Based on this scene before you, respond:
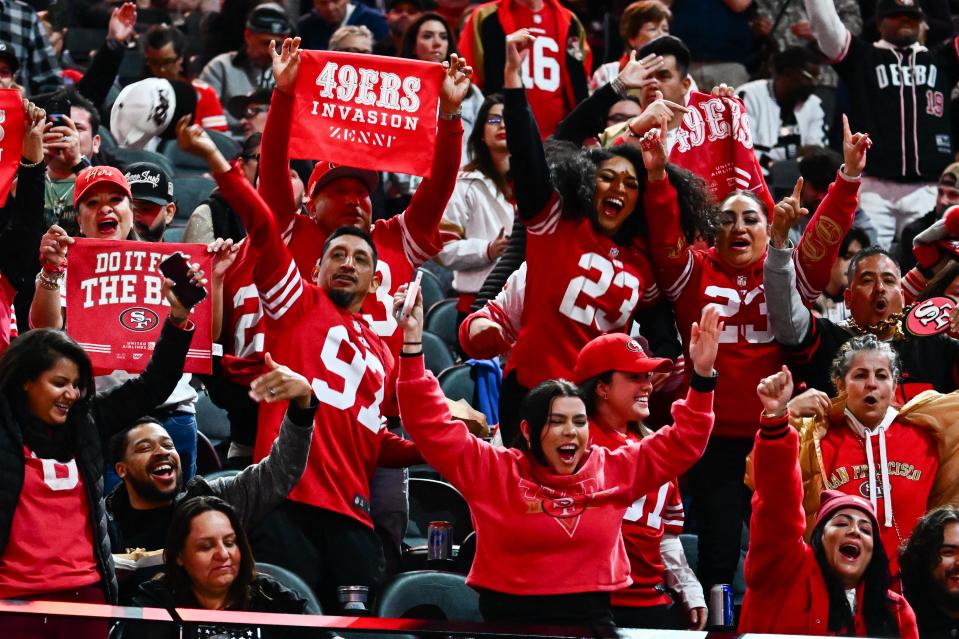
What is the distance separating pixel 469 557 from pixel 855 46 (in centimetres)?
536

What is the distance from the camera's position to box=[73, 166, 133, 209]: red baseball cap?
6.38 meters

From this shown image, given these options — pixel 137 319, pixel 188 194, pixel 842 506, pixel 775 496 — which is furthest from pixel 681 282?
pixel 188 194

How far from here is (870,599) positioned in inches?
206

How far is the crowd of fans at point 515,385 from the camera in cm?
502

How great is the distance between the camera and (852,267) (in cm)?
705

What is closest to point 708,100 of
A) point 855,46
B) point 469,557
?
point 469,557

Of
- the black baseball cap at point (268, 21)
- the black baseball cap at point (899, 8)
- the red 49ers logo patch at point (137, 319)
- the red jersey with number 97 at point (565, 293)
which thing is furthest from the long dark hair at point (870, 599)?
the black baseball cap at point (268, 21)

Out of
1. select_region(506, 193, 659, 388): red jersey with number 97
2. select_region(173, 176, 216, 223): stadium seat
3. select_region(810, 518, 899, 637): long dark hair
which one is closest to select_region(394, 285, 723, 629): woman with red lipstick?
select_region(810, 518, 899, 637): long dark hair

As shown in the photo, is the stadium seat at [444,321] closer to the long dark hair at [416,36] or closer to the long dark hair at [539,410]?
the long dark hair at [416,36]

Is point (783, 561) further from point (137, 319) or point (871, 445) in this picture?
point (137, 319)

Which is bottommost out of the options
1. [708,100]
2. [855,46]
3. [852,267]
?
[852,267]

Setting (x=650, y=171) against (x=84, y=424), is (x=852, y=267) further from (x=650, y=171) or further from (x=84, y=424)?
(x=84, y=424)

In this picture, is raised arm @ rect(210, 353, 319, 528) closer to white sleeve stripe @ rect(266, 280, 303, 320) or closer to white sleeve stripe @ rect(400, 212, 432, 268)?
white sleeve stripe @ rect(266, 280, 303, 320)

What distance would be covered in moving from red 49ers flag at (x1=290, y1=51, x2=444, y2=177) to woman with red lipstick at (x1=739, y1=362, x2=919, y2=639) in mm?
2120
